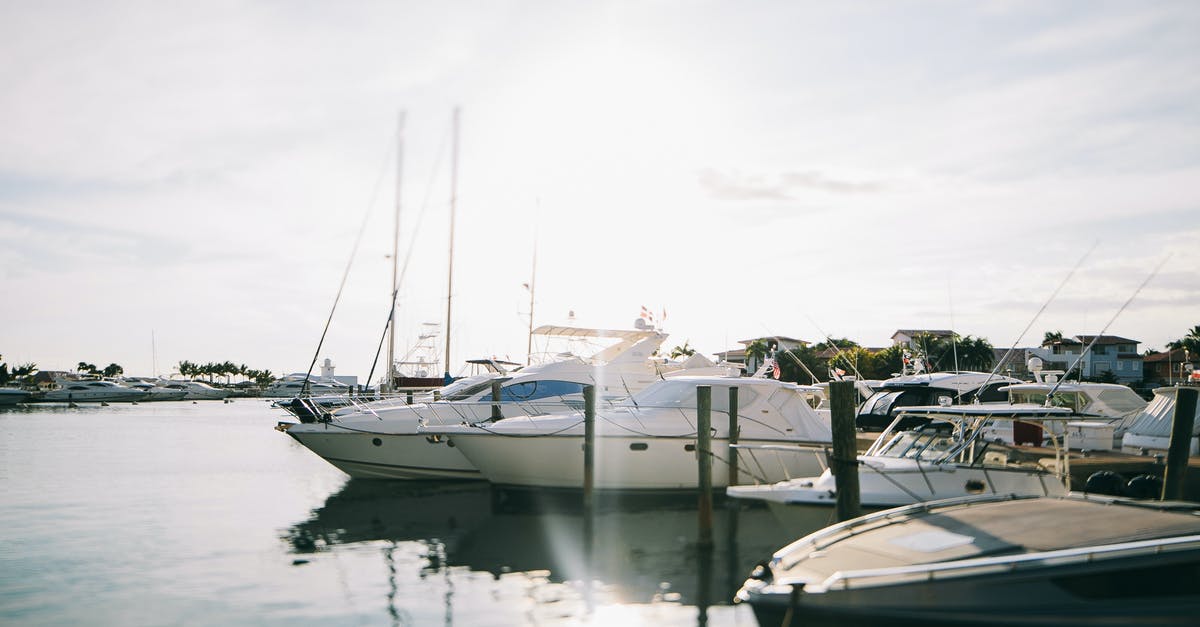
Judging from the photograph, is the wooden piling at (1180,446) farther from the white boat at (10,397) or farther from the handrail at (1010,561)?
the white boat at (10,397)

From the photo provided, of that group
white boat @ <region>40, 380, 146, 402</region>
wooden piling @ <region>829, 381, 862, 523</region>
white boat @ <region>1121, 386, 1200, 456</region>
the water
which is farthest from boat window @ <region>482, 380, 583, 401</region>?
white boat @ <region>40, 380, 146, 402</region>

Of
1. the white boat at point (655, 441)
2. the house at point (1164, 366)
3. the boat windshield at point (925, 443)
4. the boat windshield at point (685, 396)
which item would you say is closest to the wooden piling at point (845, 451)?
the boat windshield at point (925, 443)

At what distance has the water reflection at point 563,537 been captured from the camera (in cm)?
1275

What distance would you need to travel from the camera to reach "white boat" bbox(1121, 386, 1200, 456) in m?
17.3

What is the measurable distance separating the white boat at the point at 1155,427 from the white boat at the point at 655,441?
5897 mm

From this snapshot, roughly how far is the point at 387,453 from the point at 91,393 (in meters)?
81.4

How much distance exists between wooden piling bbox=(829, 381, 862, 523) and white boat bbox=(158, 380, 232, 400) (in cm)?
10419

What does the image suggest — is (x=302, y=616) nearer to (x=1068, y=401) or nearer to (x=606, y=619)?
(x=606, y=619)

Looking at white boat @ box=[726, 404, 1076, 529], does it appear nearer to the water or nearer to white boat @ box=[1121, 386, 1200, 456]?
the water

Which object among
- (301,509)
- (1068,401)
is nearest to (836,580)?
(301,509)

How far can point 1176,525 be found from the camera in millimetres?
7922

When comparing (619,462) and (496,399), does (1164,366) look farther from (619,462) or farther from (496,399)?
(619,462)

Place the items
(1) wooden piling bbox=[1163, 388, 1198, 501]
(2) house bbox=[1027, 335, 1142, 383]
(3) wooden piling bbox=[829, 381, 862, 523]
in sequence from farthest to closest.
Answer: (2) house bbox=[1027, 335, 1142, 383] < (1) wooden piling bbox=[1163, 388, 1198, 501] < (3) wooden piling bbox=[829, 381, 862, 523]

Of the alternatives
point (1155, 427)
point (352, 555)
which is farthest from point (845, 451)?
point (1155, 427)
